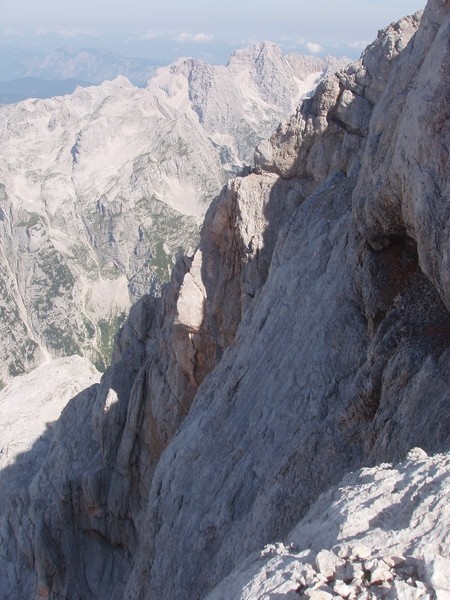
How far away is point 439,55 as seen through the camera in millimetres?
14531

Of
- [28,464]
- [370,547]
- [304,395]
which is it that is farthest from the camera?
[28,464]

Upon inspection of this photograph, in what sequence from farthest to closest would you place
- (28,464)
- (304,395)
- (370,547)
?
(28,464), (304,395), (370,547)

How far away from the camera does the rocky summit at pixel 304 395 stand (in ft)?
32.4

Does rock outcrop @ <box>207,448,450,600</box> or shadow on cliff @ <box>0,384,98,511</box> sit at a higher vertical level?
rock outcrop @ <box>207,448,450,600</box>

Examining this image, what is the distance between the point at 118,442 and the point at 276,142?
872 inches

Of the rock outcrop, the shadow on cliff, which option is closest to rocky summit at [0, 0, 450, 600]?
the rock outcrop

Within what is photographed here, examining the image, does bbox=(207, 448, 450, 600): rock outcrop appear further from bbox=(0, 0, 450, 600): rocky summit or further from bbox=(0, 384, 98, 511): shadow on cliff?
bbox=(0, 384, 98, 511): shadow on cliff

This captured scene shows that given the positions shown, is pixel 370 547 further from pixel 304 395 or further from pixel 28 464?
pixel 28 464

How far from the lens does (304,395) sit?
18734mm

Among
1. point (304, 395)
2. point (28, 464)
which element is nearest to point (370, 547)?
point (304, 395)

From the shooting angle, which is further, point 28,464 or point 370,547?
point 28,464

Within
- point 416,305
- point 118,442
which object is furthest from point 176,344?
point 416,305

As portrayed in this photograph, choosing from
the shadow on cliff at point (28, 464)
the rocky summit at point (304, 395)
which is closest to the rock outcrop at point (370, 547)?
the rocky summit at point (304, 395)

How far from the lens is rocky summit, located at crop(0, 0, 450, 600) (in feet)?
Answer: 32.4
